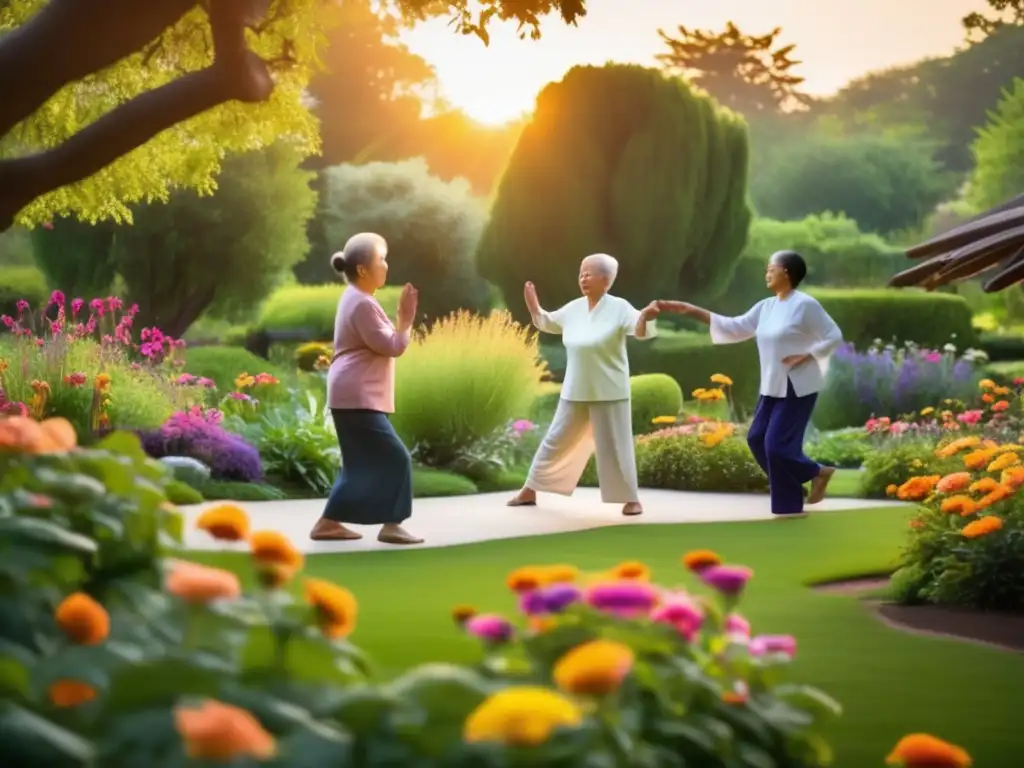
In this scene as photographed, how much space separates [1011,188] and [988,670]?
96.1 ft

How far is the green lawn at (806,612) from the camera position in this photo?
463cm

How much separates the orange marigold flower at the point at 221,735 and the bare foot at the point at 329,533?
22.4 feet

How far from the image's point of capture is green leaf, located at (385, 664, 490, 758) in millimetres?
2148

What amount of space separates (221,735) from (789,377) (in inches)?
346

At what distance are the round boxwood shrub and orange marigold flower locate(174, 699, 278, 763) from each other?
1344 centimetres

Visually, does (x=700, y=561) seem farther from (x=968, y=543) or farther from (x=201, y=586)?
(x=968, y=543)

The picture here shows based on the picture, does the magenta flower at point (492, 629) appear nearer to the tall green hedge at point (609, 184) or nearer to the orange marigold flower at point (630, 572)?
the orange marigold flower at point (630, 572)

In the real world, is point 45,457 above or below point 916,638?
A: above

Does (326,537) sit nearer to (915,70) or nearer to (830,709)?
(830,709)

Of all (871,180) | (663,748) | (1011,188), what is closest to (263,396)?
(663,748)

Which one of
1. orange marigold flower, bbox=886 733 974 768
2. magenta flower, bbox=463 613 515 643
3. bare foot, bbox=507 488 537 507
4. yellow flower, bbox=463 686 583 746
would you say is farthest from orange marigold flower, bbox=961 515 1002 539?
bare foot, bbox=507 488 537 507

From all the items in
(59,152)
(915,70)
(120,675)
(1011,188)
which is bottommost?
(120,675)

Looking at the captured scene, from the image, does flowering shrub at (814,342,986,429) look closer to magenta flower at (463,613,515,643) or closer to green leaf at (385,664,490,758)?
magenta flower at (463,613,515,643)

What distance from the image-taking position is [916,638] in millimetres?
5906
